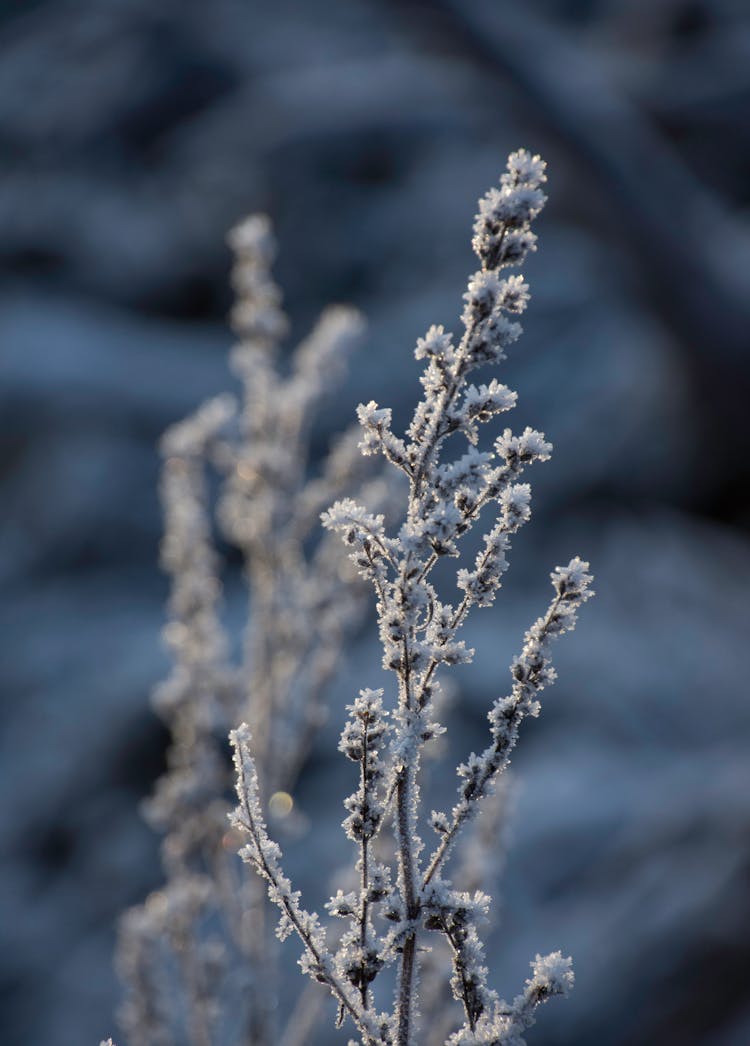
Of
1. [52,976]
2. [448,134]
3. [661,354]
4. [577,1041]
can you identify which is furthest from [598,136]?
[52,976]

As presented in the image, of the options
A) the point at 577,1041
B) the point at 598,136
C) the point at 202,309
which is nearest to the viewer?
the point at 577,1041

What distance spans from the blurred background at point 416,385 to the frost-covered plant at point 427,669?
3882mm

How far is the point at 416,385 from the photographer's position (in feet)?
Result: 21.2

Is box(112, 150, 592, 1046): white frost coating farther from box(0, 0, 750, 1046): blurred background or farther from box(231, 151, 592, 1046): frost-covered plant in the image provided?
box(0, 0, 750, 1046): blurred background

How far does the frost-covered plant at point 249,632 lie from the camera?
81.1 inches

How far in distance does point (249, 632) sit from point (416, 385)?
444 cm

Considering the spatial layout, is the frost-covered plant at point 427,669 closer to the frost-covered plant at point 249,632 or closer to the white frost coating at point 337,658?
the white frost coating at point 337,658

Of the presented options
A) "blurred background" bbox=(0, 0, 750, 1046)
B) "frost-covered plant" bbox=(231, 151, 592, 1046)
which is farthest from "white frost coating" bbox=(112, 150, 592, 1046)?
"blurred background" bbox=(0, 0, 750, 1046)

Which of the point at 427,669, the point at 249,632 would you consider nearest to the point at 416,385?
the point at 249,632

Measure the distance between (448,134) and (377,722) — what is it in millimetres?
7249

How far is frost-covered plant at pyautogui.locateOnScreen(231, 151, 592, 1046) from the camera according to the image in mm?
966

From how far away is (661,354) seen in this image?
6727mm

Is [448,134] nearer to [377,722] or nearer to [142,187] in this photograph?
[142,187]

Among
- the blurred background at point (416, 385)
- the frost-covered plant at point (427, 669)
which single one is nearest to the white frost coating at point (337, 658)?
the frost-covered plant at point (427, 669)
